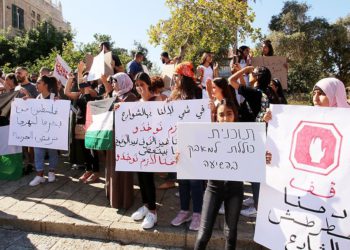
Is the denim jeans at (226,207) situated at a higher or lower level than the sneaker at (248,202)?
higher

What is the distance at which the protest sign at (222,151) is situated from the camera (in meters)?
2.99

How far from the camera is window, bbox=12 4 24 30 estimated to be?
36184 mm

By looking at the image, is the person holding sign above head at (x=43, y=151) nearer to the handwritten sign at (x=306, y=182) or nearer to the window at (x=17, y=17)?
the handwritten sign at (x=306, y=182)

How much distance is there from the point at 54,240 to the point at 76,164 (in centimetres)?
241

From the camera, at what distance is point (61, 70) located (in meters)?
6.63

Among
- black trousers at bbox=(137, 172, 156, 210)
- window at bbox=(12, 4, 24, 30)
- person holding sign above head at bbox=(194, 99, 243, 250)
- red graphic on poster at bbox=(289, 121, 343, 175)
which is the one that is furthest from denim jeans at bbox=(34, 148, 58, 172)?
window at bbox=(12, 4, 24, 30)

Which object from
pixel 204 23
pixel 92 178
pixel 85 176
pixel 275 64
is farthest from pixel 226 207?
pixel 204 23

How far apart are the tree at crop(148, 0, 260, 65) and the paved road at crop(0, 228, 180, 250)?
35.0ft

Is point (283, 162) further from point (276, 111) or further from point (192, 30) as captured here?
point (192, 30)

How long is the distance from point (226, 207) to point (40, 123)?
331cm

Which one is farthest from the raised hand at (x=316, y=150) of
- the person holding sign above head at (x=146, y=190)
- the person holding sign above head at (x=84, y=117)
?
the person holding sign above head at (x=84, y=117)

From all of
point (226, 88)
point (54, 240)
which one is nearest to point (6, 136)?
point (54, 240)

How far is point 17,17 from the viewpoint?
3684cm

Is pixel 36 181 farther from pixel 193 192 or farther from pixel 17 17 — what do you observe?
pixel 17 17
